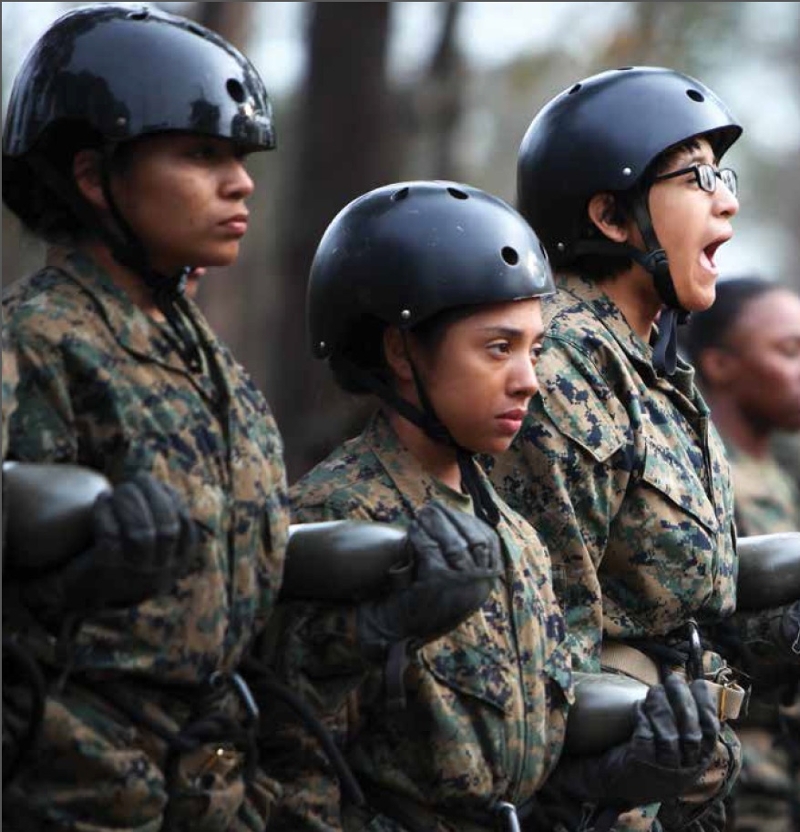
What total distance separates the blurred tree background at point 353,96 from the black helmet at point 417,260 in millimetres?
475

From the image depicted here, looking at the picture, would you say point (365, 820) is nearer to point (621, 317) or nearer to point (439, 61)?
point (621, 317)

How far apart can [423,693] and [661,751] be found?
694mm

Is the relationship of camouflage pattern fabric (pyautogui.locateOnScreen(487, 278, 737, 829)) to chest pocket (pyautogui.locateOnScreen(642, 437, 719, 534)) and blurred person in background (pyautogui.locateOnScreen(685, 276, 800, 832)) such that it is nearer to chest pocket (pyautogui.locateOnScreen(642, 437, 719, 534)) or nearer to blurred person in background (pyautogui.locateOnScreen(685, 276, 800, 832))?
chest pocket (pyautogui.locateOnScreen(642, 437, 719, 534))

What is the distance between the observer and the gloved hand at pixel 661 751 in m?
5.61

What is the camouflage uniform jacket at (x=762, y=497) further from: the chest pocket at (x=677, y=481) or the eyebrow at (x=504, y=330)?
the eyebrow at (x=504, y=330)

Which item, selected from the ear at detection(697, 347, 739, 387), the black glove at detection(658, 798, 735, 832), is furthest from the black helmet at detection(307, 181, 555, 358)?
the ear at detection(697, 347, 739, 387)

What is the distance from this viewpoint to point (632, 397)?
20.6ft

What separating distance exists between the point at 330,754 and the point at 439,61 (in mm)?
13684

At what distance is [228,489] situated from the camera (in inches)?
194

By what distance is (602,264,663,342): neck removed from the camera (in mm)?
6543

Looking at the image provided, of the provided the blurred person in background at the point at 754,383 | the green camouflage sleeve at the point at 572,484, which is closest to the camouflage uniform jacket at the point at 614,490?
the green camouflage sleeve at the point at 572,484

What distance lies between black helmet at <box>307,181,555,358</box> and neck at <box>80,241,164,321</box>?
73 centimetres

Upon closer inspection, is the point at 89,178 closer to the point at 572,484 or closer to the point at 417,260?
the point at 417,260

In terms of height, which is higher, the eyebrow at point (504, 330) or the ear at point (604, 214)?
the ear at point (604, 214)
